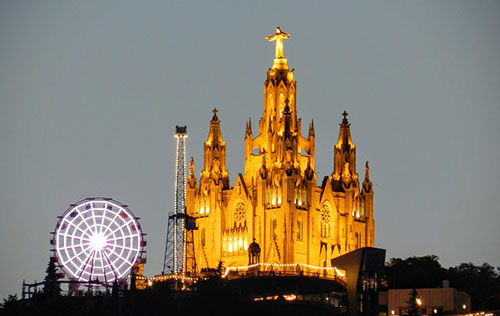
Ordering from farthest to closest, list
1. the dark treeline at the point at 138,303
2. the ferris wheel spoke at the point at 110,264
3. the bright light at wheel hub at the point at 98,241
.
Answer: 1. the bright light at wheel hub at the point at 98,241
2. the ferris wheel spoke at the point at 110,264
3. the dark treeline at the point at 138,303

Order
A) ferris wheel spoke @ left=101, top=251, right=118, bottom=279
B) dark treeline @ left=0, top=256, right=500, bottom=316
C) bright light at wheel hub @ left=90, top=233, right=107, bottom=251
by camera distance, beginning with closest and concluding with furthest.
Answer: dark treeline @ left=0, top=256, right=500, bottom=316, ferris wheel spoke @ left=101, top=251, right=118, bottom=279, bright light at wheel hub @ left=90, top=233, right=107, bottom=251

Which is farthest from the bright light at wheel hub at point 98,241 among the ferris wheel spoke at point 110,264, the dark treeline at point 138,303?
the dark treeline at point 138,303

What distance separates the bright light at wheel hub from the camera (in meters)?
195

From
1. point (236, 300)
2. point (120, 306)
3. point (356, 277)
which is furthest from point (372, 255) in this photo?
point (120, 306)

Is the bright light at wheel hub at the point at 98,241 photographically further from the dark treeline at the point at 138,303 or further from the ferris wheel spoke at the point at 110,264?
the dark treeline at the point at 138,303

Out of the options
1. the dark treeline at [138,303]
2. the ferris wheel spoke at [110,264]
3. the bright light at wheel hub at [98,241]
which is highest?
the bright light at wheel hub at [98,241]

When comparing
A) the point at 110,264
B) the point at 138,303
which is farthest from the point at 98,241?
the point at 138,303

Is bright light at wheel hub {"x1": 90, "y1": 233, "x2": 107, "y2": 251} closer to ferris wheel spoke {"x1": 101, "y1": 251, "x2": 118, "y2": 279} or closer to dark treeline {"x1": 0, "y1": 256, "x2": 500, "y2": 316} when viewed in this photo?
ferris wheel spoke {"x1": 101, "y1": 251, "x2": 118, "y2": 279}

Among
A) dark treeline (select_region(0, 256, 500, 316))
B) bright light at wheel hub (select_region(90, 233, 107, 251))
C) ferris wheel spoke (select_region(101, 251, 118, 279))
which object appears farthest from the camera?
bright light at wheel hub (select_region(90, 233, 107, 251))

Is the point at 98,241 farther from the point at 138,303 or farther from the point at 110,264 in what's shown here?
the point at 138,303

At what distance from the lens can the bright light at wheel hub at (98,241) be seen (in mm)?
195125

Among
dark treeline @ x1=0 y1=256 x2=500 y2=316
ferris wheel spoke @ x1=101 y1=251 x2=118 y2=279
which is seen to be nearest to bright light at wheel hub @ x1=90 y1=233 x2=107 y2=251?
ferris wheel spoke @ x1=101 y1=251 x2=118 y2=279

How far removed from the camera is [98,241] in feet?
641

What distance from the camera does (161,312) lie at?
18850 centimetres
